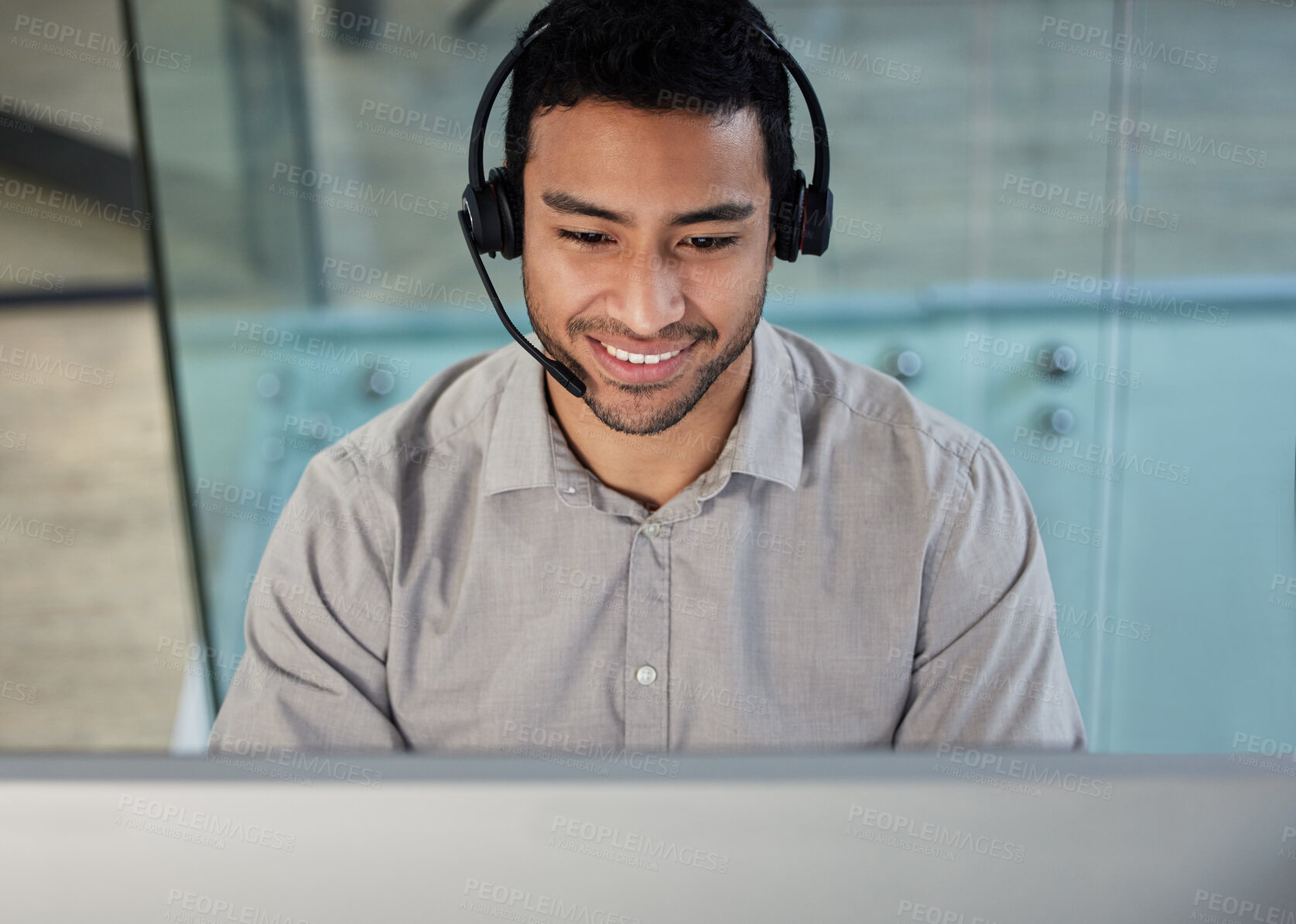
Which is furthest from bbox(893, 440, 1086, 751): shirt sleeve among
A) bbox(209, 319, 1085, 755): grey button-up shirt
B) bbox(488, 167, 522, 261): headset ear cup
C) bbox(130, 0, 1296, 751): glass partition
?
bbox(130, 0, 1296, 751): glass partition

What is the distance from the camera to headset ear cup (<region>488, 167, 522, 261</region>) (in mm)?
1115

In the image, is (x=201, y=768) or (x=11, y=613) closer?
(x=201, y=768)

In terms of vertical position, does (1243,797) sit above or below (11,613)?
above

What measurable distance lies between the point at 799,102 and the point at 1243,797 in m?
1.76

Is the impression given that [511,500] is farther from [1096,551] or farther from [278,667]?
[1096,551]

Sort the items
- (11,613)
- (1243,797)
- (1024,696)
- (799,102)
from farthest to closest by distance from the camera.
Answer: (11,613), (799,102), (1024,696), (1243,797)

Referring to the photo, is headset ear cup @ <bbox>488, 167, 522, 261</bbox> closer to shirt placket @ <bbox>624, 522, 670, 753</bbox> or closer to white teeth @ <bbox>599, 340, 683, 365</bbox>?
white teeth @ <bbox>599, 340, 683, 365</bbox>

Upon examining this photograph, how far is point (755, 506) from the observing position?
3.77 feet

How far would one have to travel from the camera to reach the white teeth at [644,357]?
1.08 meters

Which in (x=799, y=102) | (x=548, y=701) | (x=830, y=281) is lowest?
(x=548, y=701)

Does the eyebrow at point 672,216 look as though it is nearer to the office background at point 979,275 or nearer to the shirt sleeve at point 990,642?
the shirt sleeve at point 990,642

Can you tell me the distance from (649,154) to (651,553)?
15.2 inches

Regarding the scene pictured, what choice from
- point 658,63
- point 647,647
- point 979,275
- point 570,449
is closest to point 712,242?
point 658,63

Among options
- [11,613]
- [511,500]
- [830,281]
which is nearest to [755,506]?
[511,500]
